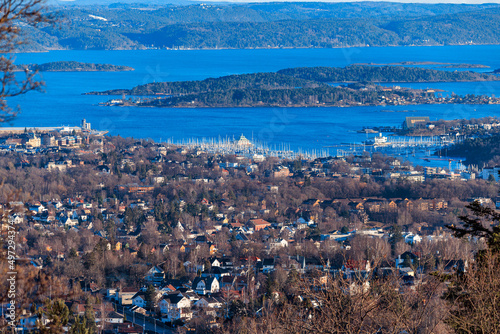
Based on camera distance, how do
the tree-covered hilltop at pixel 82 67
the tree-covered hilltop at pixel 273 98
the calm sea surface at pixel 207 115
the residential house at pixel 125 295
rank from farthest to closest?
the tree-covered hilltop at pixel 82 67
the tree-covered hilltop at pixel 273 98
the calm sea surface at pixel 207 115
the residential house at pixel 125 295

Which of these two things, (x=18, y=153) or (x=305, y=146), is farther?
(x=305, y=146)

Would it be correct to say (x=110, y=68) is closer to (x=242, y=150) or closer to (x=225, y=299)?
(x=242, y=150)

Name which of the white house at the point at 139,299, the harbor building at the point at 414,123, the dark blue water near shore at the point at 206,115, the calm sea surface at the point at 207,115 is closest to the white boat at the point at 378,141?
the calm sea surface at the point at 207,115

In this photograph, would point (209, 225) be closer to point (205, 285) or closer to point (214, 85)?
point (205, 285)

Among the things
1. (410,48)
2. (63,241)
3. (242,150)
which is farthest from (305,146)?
(410,48)

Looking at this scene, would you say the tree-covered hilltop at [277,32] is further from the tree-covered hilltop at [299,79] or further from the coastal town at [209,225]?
the coastal town at [209,225]
